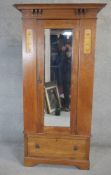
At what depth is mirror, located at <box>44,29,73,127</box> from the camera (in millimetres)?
2404

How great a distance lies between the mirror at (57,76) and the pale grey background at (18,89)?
0.72m

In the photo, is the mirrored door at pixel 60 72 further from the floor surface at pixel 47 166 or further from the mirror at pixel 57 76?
the floor surface at pixel 47 166

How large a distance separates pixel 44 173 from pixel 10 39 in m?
1.73

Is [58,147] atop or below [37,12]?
below

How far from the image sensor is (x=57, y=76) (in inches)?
98.0

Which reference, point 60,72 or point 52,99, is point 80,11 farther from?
point 52,99

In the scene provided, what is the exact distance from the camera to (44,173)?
8.46 feet

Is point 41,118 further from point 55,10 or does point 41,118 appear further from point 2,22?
point 2,22

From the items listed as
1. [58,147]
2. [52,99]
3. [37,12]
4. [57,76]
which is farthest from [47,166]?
[37,12]

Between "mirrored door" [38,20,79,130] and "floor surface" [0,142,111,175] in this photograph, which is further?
"floor surface" [0,142,111,175]

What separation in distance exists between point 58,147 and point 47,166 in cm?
28

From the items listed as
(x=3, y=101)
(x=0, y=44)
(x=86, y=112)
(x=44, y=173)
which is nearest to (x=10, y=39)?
(x=0, y=44)

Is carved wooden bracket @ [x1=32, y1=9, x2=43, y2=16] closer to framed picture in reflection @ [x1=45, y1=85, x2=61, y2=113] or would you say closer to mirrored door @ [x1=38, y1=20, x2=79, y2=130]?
mirrored door @ [x1=38, y1=20, x2=79, y2=130]

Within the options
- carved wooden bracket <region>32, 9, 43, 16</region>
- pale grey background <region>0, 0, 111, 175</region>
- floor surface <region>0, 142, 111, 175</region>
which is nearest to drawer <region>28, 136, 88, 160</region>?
floor surface <region>0, 142, 111, 175</region>
